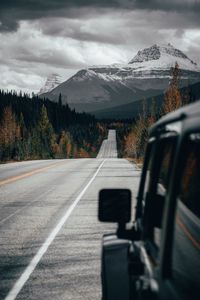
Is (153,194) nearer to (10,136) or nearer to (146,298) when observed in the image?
(146,298)

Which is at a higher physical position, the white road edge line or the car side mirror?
the car side mirror

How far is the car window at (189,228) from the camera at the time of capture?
2.34 m

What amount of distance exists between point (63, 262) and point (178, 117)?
21.3 ft

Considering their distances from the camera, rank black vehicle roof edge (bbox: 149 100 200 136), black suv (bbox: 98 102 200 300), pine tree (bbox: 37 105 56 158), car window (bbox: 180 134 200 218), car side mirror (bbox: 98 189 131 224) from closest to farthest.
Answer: black vehicle roof edge (bbox: 149 100 200 136)
black suv (bbox: 98 102 200 300)
car window (bbox: 180 134 200 218)
car side mirror (bbox: 98 189 131 224)
pine tree (bbox: 37 105 56 158)

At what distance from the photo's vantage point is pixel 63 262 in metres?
8.66

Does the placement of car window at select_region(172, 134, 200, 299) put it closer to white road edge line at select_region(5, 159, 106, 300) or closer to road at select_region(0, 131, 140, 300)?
road at select_region(0, 131, 140, 300)

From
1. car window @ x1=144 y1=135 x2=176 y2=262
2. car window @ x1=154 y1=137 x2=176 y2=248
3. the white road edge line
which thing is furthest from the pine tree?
car window @ x1=144 y1=135 x2=176 y2=262

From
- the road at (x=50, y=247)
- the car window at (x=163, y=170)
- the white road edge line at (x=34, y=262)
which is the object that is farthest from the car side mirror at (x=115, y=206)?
the white road edge line at (x=34, y=262)

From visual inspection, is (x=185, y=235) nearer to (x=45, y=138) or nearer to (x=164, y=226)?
(x=164, y=226)

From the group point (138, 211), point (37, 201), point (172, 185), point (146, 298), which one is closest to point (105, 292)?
point (138, 211)

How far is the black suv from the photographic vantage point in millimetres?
2365

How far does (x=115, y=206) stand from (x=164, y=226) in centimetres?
151

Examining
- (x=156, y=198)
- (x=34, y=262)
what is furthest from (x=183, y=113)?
(x=34, y=262)

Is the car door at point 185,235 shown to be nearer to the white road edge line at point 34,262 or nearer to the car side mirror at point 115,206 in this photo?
the car side mirror at point 115,206
